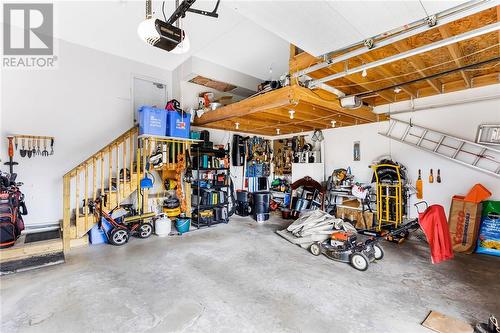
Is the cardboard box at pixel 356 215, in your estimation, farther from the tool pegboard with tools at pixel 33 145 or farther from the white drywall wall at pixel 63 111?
the tool pegboard with tools at pixel 33 145

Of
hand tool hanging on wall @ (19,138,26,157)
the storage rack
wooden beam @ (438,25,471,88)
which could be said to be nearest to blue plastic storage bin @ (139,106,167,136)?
the storage rack

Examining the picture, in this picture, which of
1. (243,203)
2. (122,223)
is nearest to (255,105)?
(243,203)

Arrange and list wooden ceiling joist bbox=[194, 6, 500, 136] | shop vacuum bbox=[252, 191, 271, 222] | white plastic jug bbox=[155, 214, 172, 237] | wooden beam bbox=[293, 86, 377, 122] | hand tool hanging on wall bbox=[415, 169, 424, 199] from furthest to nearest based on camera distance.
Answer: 1. shop vacuum bbox=[252, 191, 271, 222]
2. hand tool hanging on wall bbox=[415, 169, 424, 199]
3. white plastic jug bbox=[155, 214, 172, 237]
4. wooden beam bbox=[293, 86, 377, 122]
5. wooden ceiling joist bbox=[194, 6, 500, 136]

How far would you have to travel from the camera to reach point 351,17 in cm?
222

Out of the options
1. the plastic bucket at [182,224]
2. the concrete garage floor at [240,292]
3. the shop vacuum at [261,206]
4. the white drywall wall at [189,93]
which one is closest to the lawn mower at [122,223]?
the concrete garage floor at [240,292]

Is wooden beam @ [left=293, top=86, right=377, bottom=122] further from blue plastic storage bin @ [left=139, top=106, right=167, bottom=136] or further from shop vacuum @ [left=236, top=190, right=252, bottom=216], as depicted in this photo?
shop vacuum @ [left=236, top=190, right=252, bottom=216]

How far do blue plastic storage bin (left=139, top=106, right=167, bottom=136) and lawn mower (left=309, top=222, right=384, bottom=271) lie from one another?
404 cm

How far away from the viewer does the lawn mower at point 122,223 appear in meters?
4.48

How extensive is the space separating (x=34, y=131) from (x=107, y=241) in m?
2.71

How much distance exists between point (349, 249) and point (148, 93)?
605cm

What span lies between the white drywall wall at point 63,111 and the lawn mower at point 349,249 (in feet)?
17.8

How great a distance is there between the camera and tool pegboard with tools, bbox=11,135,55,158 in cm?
445

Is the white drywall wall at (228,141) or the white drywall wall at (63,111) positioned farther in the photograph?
the white drywall wall at (228,141)

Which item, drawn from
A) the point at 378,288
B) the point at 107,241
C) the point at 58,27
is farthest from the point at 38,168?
the point at 378,288
